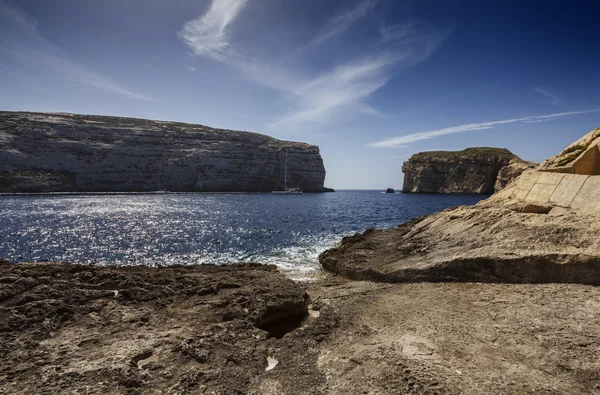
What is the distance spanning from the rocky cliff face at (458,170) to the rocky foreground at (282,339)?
529 ft

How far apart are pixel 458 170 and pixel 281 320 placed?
168m

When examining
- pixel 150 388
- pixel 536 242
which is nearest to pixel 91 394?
pixel 150 388

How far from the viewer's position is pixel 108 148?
131125 millimetres

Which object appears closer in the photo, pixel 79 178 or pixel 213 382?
pixel 213 382

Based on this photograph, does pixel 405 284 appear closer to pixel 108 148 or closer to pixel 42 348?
pixel 42 348

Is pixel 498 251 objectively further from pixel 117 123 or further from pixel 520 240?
pixel 117 123

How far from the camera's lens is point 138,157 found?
138 m

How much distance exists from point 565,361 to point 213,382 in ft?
25.6

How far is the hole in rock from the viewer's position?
9.95 metres

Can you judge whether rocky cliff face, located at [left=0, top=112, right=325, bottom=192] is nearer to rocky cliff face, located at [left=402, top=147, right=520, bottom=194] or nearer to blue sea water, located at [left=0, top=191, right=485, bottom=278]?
rocky cliff face, located at [left=402, top=147, right=520, bottom=194]

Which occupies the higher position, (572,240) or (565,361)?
(572,240)

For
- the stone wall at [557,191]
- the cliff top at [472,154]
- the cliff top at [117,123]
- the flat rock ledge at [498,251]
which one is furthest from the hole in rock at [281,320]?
the cliff top at [472,154]

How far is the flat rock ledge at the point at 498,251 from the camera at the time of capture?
406 inches

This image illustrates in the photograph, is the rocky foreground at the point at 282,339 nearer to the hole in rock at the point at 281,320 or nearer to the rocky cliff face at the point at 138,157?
the hole in rock at the point at 281,320
